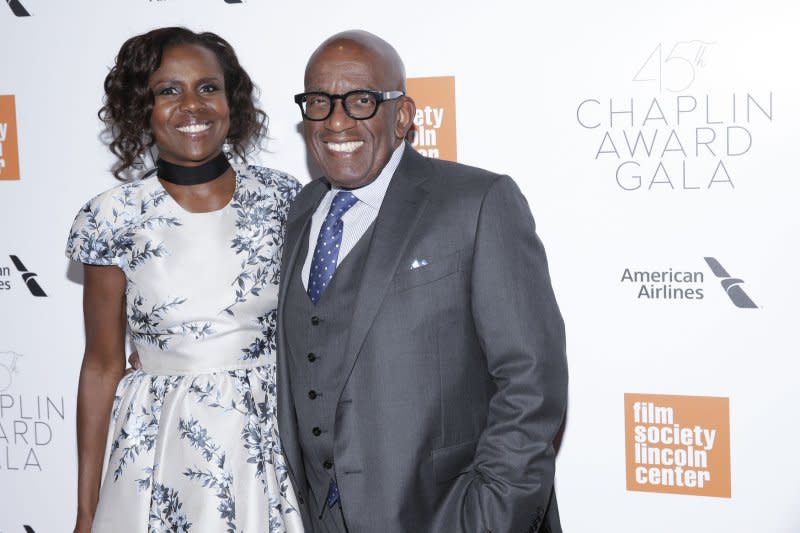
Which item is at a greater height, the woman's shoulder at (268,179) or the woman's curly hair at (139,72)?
the woman's curly hair at (139,72)

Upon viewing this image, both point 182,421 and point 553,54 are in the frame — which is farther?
point 553,54

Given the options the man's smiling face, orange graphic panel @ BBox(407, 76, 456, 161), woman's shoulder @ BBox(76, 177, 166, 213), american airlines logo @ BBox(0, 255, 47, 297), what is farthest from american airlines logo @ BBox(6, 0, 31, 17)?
the man's smiling face

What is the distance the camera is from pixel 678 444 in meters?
2.54

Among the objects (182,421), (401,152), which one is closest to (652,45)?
(401,152)

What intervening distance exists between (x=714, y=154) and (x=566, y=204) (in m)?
0.40

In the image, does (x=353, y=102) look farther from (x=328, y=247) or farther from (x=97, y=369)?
(x=97, y=369)

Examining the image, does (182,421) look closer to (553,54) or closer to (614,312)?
(614,312)

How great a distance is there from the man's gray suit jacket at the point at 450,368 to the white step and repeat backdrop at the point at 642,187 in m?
0.80

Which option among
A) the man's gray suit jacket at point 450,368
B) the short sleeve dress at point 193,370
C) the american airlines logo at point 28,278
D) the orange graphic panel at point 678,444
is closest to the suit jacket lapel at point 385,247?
the man's gray suit jacket at point 450,368

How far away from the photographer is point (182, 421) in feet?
6.52

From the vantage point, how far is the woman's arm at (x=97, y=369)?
209 cm

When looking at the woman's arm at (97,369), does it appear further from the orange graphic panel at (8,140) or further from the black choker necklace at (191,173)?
the orange graphic panel at (8,140)

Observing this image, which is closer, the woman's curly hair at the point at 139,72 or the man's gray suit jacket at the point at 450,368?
the man's gray suit jacket at the point at 450,368

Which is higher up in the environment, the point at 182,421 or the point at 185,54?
the point at 185,54
